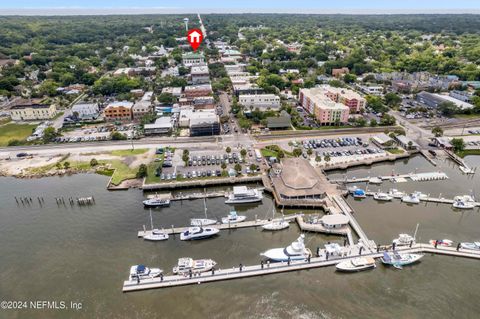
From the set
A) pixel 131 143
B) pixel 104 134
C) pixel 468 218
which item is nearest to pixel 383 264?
pixel 468 218

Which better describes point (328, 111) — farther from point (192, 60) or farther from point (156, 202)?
point (192, 60)

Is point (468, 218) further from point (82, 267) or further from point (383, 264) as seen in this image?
point (82, 267)

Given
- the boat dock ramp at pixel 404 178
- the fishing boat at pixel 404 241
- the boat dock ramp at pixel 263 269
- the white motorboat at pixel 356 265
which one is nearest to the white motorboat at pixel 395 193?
the boat dock ramp at pixel 404 178

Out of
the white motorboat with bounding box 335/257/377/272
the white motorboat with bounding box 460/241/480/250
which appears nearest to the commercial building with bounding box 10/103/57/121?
the white motorboat with bounding box 335/257/377/272

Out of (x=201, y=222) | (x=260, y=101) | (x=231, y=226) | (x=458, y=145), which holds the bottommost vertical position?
(x=231, y=226)

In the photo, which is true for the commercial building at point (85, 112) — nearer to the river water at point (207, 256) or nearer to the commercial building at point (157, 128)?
the commercial building at point (157, 128)

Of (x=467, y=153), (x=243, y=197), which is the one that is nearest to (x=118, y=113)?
(x=243, y=197)
